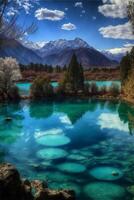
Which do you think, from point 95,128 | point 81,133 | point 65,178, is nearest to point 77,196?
point 65,178

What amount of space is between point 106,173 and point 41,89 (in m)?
36.6

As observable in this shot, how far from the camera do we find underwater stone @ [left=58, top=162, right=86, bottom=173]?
60.7 ft

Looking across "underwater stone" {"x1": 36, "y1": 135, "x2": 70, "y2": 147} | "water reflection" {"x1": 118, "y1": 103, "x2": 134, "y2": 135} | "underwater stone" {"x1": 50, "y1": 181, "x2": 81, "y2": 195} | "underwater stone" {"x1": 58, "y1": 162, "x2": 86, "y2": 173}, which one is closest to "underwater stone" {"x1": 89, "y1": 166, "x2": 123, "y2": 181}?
"underwater stone" {"x1": 58, "y1": 162, "x2": 86, "y2": 173}

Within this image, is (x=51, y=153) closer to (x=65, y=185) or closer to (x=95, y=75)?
(x=65, y=185)

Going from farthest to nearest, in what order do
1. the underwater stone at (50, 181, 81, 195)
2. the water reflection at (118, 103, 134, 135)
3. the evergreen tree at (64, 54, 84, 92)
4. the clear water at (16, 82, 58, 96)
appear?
1. the clear water at (16, 82, 58, 96)
2. the evergreen tree at (64, 54, 84, 92)
3. the water reflection at (118, 103, 134, 135)
4. the underwater stone at (50, 181, 81, 195)

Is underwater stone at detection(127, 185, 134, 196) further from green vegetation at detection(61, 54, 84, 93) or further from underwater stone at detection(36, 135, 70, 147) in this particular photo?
green vegetation at detection(61, 54, 84, 93)

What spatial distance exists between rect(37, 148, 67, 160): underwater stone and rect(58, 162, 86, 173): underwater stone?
1727mm

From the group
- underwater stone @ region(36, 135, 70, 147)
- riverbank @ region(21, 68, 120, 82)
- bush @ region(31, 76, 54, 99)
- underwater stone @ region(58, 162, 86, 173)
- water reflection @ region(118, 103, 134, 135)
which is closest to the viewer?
underwater stone @ region(58, 162, 86, 173)

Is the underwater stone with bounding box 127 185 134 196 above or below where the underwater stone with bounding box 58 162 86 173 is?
above

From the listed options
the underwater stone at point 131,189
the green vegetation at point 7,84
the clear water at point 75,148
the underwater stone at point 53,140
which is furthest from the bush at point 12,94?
the underwater stone at point 131,189

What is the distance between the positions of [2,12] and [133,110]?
31.9m

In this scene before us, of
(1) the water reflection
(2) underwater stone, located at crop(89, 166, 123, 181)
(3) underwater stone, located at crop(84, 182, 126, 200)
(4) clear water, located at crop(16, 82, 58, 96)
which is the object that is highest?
(4) clear water, located at crop(16, 82, 58, 96)

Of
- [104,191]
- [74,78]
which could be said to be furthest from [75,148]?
[74,78]

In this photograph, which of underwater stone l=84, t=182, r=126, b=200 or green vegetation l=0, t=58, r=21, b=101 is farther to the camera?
green vegetation l=0, t=58, r=21, b=101
